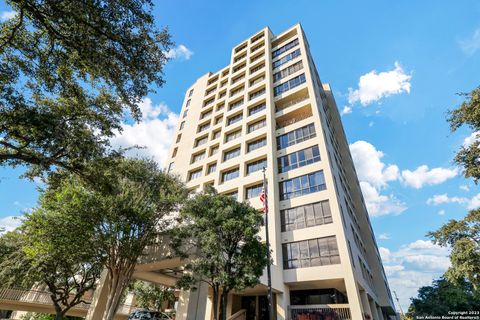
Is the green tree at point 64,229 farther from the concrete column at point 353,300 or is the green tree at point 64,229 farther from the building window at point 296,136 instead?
the building window at point 296,136

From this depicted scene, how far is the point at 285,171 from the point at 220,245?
45.1 ft

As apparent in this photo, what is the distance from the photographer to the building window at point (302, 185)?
2225cm

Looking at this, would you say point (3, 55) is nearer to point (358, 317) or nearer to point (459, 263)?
point (358, 317)

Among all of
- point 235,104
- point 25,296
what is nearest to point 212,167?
point 235,104

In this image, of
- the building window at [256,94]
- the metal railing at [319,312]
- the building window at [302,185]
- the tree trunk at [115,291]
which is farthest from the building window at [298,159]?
the tree trunk at [115,291]

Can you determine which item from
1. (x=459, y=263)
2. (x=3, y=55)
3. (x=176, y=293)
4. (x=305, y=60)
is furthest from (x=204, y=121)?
(x=459, y=263)

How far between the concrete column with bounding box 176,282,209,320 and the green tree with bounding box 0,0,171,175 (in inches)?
364

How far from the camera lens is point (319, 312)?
17.2m

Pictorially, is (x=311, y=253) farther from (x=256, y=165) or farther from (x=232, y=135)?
(x=232, y=135)

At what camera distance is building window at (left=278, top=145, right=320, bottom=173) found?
945 inches

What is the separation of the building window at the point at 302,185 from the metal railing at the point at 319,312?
30.1 feet

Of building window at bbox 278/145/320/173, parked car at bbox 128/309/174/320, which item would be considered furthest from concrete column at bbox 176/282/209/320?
building window at bbox 278/145/320/173

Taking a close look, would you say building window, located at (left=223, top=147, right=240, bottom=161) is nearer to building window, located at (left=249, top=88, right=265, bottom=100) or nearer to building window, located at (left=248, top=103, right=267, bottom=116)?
building window, located at (left=248, top=103, right=267, bottom=116)

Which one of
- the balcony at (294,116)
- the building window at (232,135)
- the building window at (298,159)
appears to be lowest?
the building window at (298,159)
